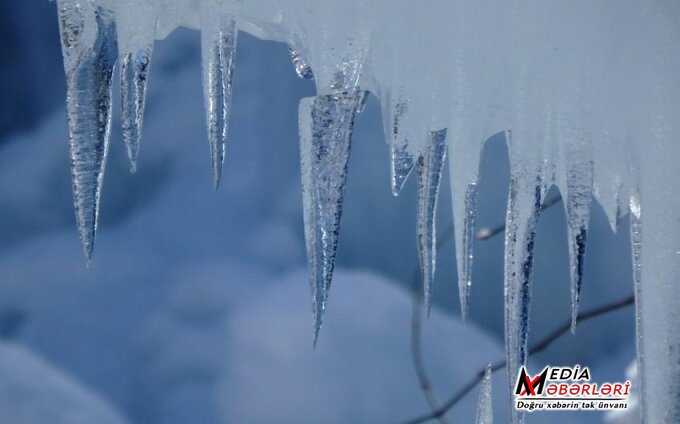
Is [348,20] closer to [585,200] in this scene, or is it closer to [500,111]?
[500,111]

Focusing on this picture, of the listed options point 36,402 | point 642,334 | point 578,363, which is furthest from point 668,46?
point 36,402

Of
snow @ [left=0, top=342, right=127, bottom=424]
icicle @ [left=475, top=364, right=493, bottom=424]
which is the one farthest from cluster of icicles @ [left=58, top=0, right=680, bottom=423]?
snow @ [left=0, top=342, right=127, bottom=424]

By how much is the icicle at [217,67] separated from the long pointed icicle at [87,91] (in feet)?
0.39

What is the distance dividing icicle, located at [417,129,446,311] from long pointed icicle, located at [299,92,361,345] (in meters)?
0.13

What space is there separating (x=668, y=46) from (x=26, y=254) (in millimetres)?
2385

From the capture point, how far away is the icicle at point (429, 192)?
1.08 metres

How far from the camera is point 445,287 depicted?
2844 mm

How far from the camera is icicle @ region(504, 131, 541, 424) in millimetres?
1078

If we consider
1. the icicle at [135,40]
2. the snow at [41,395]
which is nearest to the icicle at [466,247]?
the icicle at [135,40]

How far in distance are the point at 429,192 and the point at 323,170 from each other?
0.20 meters

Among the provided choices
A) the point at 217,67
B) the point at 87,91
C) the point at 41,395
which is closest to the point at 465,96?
Result: the point at 217,67

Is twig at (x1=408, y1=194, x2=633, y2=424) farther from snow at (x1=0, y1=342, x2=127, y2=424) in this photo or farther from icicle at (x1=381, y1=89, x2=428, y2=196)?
icicle at (x1=381, y1=89, x2=428, y2=196)

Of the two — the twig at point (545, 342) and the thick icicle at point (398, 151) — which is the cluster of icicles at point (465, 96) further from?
the twig at point (545, 342)

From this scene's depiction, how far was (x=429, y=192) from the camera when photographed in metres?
1.15
